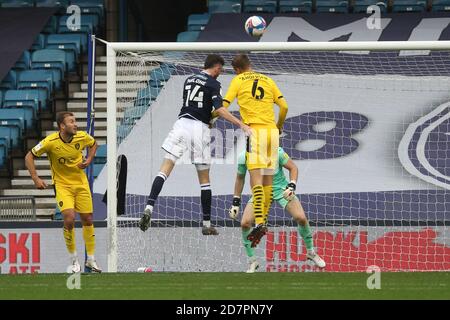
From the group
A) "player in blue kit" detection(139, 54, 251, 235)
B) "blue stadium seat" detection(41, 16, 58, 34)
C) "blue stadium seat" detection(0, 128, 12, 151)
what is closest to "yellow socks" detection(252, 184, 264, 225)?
"player in blue kit" detection(139, 54, 251, 235)

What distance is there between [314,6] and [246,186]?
18.7ft

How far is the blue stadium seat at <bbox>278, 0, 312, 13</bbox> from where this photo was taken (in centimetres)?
2173

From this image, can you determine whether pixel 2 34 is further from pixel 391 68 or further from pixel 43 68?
pixel 391 68

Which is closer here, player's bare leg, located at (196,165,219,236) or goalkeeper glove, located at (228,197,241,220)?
goalkeeper glove, located at (228,197,241,220)

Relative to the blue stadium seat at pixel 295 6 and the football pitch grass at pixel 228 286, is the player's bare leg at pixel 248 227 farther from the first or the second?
the blue stadium seat at pixel 295 6

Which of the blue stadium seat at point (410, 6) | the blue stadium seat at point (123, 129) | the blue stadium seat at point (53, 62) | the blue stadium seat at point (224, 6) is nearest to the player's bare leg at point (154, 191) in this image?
the blue stadium seat at point (123, 129)

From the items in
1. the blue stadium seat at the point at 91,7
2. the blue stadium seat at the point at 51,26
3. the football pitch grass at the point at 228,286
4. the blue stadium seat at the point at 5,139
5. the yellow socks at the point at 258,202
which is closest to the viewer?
the football pitch grass at the point at 228,286

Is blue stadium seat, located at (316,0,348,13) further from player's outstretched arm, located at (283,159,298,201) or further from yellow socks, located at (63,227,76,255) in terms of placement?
yellow socks, located at (63,227,76,255)

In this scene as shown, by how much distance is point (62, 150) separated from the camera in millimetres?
14336

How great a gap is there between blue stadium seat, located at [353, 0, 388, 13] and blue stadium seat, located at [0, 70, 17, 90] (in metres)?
5.76

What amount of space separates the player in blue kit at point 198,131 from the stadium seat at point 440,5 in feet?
27.7

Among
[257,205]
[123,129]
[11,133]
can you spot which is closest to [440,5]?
[11,133]

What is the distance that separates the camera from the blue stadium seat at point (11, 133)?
799 inches

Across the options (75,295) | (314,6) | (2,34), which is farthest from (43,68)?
(75,295)
